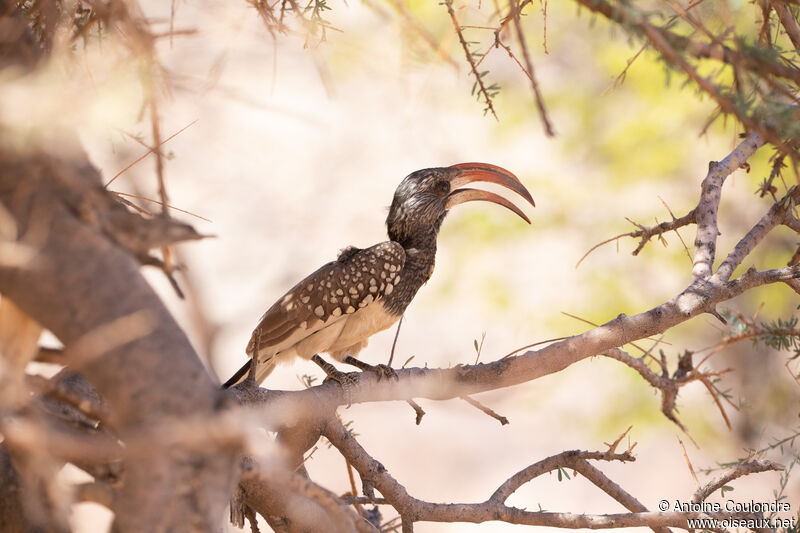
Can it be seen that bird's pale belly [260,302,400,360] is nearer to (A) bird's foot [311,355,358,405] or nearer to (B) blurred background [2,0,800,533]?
(A) bird's foot [311,355,358,405]

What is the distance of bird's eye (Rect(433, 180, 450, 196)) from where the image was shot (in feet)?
10.6

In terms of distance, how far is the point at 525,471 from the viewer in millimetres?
2338

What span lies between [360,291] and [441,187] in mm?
724

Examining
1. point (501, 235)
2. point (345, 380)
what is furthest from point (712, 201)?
point (501, 235)

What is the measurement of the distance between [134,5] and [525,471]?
67.2 inches

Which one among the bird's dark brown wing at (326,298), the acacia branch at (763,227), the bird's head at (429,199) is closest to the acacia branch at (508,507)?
the bird's dark brown wing at (326,298)

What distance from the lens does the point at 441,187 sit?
324 cm

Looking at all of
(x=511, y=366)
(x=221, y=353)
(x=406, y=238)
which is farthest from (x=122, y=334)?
(x=221, y=353)

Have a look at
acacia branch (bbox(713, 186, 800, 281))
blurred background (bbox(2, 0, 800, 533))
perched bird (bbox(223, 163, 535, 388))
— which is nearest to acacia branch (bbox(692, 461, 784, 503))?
acacia branch (bbox(713, 186, 800, 281))

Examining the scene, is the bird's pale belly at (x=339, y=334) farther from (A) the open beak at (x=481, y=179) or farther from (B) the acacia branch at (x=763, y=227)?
(B) the acacia branch at (x=763, y=227)

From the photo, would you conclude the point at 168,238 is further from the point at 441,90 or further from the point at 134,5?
the point at 441,90

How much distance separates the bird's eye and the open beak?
31 millimetres

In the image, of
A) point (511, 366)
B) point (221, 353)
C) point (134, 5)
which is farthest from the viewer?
point (221, 353)

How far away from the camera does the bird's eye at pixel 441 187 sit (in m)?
3.22
